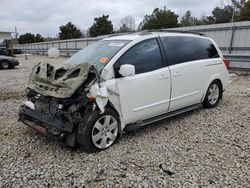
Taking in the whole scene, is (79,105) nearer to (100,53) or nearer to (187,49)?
(100,53)

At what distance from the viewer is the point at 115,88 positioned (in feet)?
10.3

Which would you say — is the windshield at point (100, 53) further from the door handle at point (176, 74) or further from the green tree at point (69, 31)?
the green tree at point (69, 31)

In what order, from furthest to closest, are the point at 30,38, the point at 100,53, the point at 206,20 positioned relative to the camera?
the point at 30,38 < the point at 206,20 < the point at 100,53

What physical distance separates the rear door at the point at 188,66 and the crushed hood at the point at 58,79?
63.7 inches

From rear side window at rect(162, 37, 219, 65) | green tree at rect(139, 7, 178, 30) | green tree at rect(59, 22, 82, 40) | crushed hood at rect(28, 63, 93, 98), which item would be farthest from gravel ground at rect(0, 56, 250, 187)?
green tree at rect(59, 22, 82, 40)

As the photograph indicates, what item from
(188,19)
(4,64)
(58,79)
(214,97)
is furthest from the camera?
(188,19)

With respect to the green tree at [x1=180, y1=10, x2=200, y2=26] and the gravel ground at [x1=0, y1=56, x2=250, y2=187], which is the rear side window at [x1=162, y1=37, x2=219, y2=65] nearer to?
the gravel ground at [x1=0, y1=56, x2=250, y2=187]

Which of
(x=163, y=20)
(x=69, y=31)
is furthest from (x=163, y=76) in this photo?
(x=69, y=31)

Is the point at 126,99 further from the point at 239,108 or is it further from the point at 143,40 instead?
the point at 239,108

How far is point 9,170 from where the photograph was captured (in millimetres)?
2799

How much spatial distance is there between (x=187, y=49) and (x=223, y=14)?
33.4m

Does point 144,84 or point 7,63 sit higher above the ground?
point 144,84

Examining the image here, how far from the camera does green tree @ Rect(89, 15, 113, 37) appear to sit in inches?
1499

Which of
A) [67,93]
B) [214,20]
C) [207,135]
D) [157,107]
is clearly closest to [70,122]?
[67,93]
